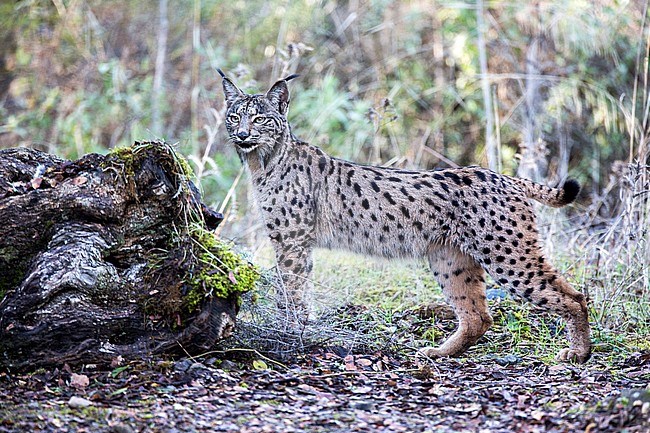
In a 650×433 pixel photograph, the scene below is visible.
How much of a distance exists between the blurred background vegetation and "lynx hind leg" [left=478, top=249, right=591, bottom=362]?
632 cm

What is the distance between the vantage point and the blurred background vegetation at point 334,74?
45.5 ft

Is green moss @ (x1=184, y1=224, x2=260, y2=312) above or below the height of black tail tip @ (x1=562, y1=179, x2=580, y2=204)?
below

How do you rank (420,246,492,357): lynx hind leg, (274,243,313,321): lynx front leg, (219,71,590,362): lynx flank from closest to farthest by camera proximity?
(274,243,313,321): lynx front leg < (219,71,590,362): lynx flank < (420,246,492,357): lynx hind leg

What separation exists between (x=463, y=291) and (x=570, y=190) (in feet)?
4.17

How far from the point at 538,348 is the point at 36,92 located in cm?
1181

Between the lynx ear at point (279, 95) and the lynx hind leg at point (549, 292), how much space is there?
251cm

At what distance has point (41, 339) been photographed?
5.25 meters

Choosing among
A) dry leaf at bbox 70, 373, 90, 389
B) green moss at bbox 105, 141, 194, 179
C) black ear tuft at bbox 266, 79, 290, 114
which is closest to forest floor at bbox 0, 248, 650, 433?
dry leaf at bbox 70, 373, 90, 389

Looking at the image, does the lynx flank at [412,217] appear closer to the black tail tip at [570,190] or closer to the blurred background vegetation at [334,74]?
the black tail tip at [570,190]

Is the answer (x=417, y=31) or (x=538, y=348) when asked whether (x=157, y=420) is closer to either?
(x=538, y=348)

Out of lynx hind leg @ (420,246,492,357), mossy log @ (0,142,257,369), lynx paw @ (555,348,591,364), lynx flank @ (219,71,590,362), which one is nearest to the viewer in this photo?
mossy log @ (0,142,257,369)

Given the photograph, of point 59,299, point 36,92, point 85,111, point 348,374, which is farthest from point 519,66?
point 59,299

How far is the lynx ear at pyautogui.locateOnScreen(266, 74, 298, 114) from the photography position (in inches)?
310

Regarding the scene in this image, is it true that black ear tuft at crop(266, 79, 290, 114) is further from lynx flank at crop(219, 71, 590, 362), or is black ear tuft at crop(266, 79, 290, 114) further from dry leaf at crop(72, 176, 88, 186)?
dry leaf at crop(72, 176, 88, 186)
